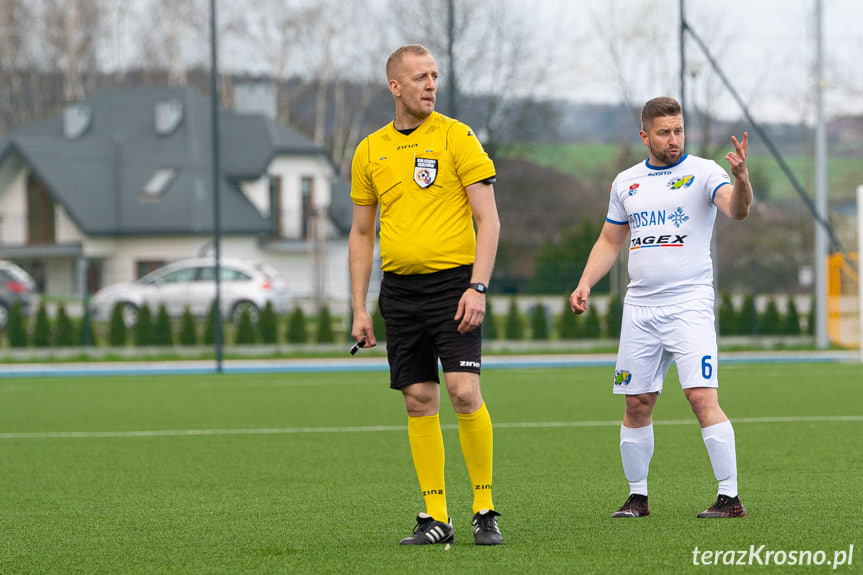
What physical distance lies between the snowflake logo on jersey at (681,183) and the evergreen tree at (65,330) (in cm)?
1757

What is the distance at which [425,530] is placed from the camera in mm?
4688

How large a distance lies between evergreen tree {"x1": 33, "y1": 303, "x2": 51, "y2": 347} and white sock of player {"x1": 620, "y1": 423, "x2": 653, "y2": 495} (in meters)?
17.4

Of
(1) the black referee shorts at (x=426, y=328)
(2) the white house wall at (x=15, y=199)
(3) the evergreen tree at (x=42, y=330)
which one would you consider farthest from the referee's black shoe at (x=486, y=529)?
(2) the white house wall at (x=15, y=199)

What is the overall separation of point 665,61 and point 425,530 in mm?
23601

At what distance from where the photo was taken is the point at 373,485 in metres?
6.41

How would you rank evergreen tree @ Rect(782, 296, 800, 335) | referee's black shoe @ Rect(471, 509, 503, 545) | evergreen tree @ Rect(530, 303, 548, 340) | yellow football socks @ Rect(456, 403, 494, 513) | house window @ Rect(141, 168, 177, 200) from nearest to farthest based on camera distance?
referee's black shoe @ Rect(471, 509, 503, 545) < yellow football socks @ Rect(456, 403, 494, 513) < evergreen tree @ Rect(782, 296, 800, 335) < evergreen tree @ Rect(530, 303, 548, 340) < house window @ Rect(141, 168, 177, 200)

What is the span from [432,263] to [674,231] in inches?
45.8

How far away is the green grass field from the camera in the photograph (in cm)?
443

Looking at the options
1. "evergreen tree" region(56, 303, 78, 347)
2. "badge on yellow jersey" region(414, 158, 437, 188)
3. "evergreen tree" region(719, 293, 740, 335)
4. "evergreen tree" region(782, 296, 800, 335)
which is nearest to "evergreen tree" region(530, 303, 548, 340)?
"evergreen tree" region(719, 293, 740, 335)

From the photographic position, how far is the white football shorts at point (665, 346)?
507 cm

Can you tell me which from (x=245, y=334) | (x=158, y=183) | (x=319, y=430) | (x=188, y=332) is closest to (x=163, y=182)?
(x=158, y=183)

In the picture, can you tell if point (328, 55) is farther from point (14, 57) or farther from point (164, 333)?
point (164, 333)

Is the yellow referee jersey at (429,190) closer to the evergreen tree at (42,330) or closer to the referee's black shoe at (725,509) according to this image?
the referee's black shoe at (725,509)

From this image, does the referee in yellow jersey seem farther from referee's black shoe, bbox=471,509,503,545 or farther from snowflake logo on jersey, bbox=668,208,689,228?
snowflake logo on jersey, bbox=668,208,689,228
